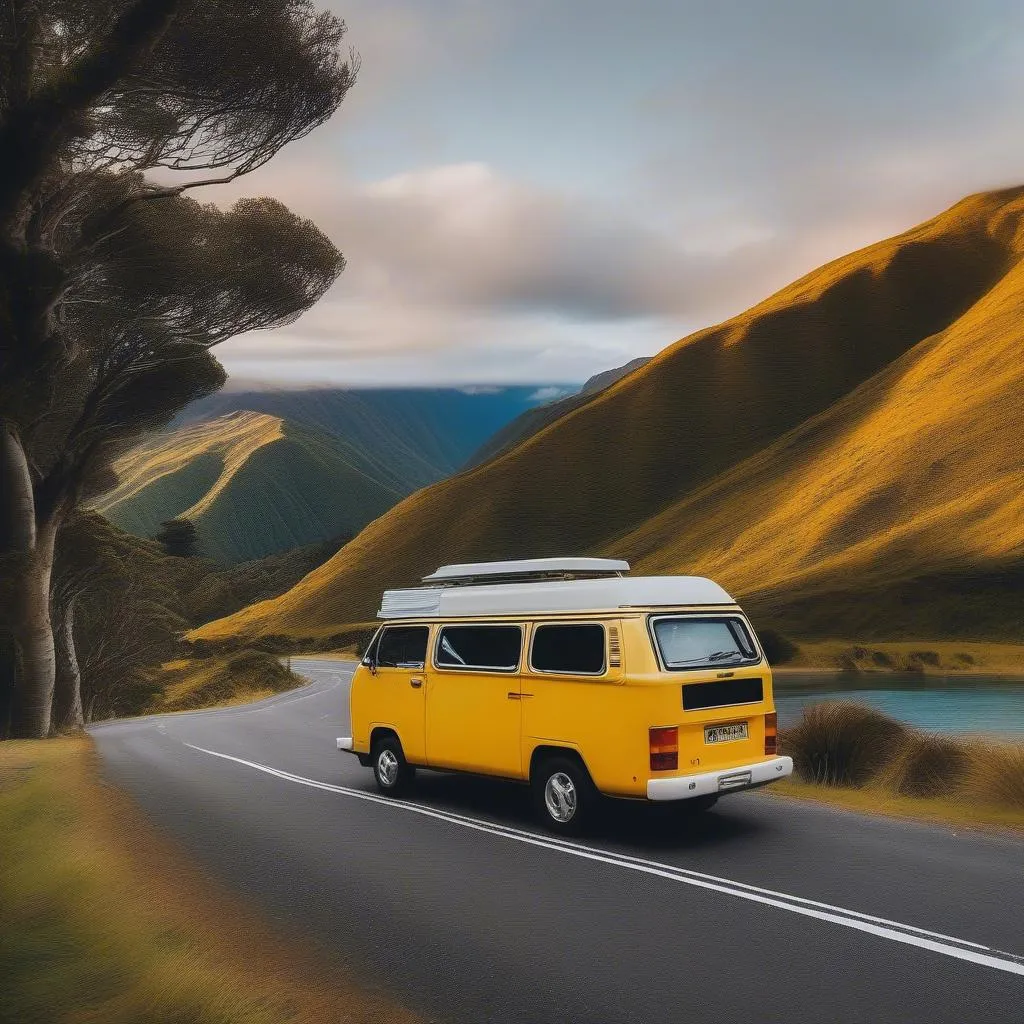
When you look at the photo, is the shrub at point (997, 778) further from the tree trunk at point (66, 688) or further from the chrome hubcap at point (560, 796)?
the tree trunk at point (66, 688)

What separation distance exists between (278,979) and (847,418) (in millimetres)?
120441

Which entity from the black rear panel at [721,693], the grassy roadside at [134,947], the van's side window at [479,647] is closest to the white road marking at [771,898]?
the black rear panel at [721,693]

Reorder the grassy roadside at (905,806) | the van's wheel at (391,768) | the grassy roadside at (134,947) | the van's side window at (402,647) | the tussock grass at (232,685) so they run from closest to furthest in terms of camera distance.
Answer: the grassy roadside at (134,947) → the grassy roadside at (905,806) → the van's side window at (402,647) → the van's wheel at (391,768) → the tussock grass at (232,685)

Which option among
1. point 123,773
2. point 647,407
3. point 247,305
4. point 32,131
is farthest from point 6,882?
point 647,407

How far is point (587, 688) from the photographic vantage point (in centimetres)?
892

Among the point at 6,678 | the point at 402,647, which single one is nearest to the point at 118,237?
the point at 6,678

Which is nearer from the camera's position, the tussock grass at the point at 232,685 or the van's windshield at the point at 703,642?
the van's windshield at the point at 703,642

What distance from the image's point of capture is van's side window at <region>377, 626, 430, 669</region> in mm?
11062

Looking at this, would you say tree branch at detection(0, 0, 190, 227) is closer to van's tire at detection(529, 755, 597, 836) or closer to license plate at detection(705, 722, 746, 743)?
van's tire at detection(529, 755, 597, 836)

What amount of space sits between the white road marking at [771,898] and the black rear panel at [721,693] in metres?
1.41

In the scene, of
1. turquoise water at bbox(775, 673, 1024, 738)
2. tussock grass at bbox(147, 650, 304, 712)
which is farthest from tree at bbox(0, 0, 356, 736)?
tussock grass at bbox(147, 650, 304, 712)

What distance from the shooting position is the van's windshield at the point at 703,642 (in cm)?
891

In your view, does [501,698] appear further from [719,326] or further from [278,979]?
[719,326]

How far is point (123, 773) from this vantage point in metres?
15.1
